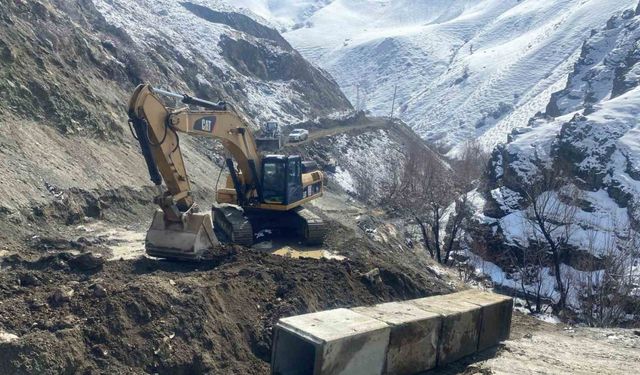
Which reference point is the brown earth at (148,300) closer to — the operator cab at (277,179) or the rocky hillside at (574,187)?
the operator cab at (277,179)

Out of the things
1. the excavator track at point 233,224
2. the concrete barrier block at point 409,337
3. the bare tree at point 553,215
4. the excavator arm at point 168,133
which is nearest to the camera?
the concrete barrier block at point 409,337

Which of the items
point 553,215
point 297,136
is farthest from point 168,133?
point 297,136

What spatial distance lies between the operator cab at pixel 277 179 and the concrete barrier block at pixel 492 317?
5.59m

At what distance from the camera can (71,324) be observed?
7.70 metres

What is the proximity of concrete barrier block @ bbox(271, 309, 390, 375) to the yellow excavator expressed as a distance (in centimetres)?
412

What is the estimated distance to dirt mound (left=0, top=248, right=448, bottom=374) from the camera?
24.3 feet

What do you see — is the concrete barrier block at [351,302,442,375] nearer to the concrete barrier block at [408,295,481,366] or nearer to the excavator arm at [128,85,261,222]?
the concrete barrier block at [408,295,481,366]

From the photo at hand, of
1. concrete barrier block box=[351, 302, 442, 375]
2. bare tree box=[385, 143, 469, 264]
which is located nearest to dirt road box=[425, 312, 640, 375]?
concrete barrier block box=[351, 302, 442, 375]

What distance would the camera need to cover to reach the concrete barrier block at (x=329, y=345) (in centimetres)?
738

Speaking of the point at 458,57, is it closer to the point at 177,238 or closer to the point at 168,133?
the point at 168,133

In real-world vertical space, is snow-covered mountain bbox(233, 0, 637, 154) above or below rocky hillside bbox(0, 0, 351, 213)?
above

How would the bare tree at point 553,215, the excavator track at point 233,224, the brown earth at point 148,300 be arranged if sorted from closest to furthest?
the brown earth at point 148,300, the excavator track at point 233,224, the bare tree at point 553,215

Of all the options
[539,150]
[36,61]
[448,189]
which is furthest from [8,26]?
[539,150]

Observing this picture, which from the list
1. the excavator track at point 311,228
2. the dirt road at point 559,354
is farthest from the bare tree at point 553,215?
the excavator track at point 311,228
